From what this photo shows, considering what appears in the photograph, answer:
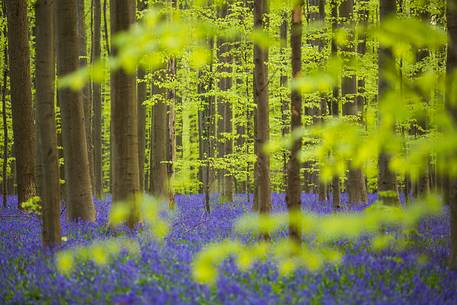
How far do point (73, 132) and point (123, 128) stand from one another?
2102mm

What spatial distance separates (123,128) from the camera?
961cm

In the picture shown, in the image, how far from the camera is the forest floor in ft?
16.7

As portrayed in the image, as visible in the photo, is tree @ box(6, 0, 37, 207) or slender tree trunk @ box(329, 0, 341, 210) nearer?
slender tree trunk @ box(329, 0, 341, 210)

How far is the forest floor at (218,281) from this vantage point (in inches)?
200

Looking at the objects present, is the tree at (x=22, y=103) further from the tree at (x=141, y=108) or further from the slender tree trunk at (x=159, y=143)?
the slender tree trunk at (x=159, y=143)

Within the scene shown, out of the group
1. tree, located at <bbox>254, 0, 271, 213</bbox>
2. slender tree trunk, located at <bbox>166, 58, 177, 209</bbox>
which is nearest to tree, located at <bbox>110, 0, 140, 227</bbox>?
tree, located at <bbox>254, 0, 271, 213</bbox>

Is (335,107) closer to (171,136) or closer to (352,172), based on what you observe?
(352,172)

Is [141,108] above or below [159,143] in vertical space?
above

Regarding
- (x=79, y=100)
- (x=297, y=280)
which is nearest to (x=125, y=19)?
(x=79, y=100)

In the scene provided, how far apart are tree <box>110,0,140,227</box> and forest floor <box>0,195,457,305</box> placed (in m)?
1.84

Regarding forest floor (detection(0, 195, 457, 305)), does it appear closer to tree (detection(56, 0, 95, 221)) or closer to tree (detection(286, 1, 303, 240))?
tree (detection(286, 1, 303, 240))

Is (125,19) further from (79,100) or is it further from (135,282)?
(135,282)

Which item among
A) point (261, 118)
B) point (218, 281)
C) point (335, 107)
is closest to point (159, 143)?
point (335, 107)

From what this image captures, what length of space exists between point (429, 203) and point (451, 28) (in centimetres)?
534
